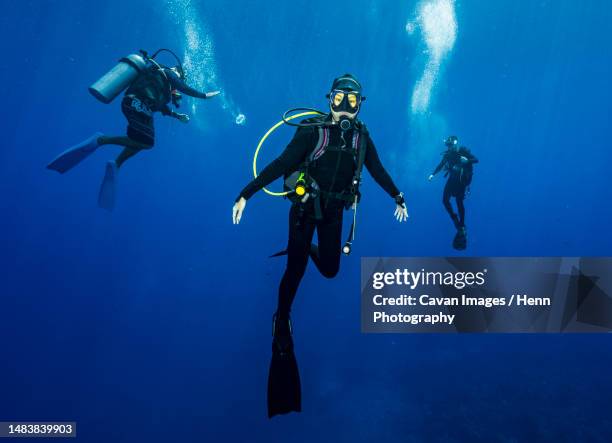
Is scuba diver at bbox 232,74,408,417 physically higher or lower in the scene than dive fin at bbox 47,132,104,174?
lower

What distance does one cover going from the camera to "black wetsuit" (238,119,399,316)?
3.60 meters

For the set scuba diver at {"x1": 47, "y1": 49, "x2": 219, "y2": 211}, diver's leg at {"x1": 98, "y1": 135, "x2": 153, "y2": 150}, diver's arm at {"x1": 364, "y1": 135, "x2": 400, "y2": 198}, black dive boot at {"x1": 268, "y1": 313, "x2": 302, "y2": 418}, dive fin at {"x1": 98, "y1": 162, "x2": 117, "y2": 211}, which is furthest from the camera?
dive fin at {"x1": 98, "y1": 162, "x2": 117, "y2": 211}

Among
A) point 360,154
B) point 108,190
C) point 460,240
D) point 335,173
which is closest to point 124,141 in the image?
point 108,190

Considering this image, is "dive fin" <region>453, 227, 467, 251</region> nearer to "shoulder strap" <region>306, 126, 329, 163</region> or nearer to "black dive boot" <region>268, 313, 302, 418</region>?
"black dive boot" <region>268, 313, 302, 418</region>

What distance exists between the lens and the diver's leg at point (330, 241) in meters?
3.99

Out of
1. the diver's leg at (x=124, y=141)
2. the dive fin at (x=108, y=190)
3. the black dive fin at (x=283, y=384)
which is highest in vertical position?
the diver's leg at (x=124, y=141)

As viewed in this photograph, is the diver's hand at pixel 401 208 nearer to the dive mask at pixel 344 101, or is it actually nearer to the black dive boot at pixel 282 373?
the dive mask at pixel 344 101

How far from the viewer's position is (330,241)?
402 cm

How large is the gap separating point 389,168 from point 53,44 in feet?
93.7

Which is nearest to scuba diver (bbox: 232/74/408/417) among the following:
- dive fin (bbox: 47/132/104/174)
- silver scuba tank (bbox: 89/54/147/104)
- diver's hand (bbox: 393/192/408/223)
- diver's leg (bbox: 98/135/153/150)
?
diver's hand (bbox: 393/192/408/223)

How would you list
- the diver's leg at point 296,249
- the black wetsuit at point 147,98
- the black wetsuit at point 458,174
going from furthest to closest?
1. the black wetsuit at point 458,174
2. the black wetsuit at point 147,98
3. the diver's leg at point 296,249

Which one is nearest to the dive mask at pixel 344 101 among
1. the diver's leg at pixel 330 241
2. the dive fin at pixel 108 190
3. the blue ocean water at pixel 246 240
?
the diver's leg at pixel 330 241

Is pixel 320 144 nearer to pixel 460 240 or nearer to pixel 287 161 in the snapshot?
pixel 287 161

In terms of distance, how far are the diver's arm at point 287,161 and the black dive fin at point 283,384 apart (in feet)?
7.01
